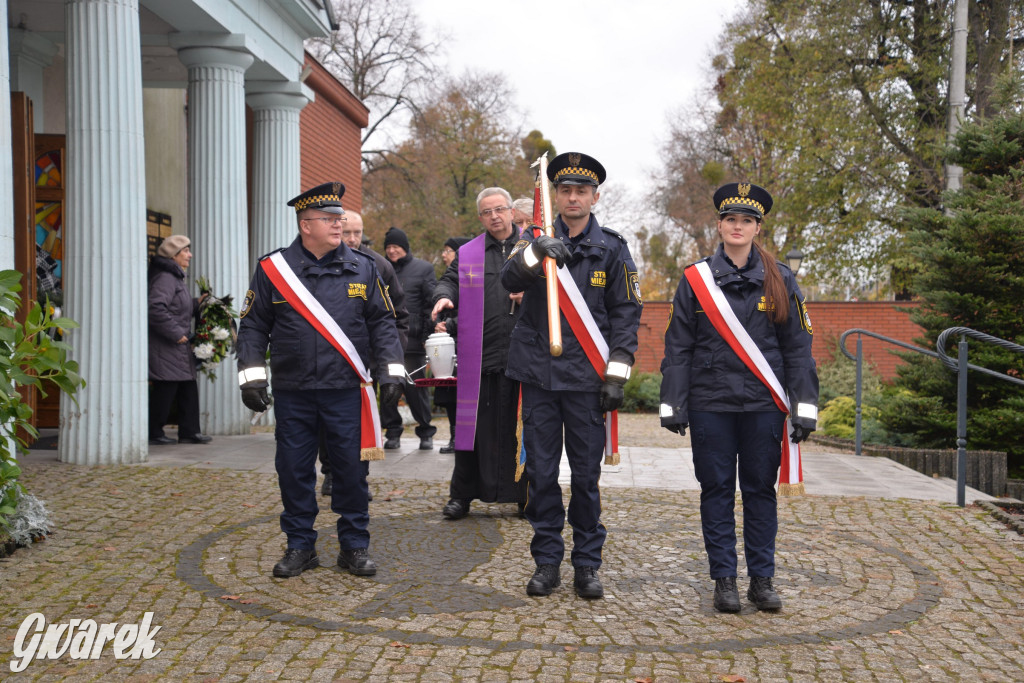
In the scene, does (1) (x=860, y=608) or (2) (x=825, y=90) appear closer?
(1) (x=860, y=608)

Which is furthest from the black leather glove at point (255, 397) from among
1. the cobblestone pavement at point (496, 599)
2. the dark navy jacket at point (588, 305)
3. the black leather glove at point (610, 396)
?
the black leather glove at point (610, 396)

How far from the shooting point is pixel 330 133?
15.6m

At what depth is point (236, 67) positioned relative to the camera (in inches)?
419

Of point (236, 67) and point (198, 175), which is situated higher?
point (236, 67)

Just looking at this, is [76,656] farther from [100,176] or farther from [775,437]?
[100,176]

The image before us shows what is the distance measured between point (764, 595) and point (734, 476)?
0.57m

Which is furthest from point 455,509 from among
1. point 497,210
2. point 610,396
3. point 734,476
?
point 734,476

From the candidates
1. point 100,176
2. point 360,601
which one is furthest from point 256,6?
point 360,601

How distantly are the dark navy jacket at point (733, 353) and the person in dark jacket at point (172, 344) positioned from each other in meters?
6.00

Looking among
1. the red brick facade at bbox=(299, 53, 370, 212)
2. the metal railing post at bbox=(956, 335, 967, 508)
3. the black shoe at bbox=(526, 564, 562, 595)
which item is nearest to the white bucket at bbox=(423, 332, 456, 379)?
the black shoe at bbox=(526, 564, 562, 595)

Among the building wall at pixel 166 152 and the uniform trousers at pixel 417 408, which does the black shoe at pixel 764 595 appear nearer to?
the uniform trousers at pixel 417 408

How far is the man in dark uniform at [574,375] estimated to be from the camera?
4.88m

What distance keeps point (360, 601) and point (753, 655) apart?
6.05 feet

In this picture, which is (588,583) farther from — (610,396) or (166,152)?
(166,152)
